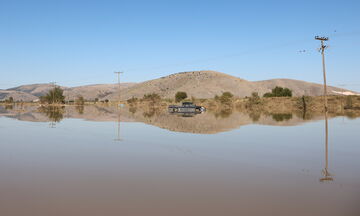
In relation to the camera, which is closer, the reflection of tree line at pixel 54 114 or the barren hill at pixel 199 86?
the reflection of tree line at pixel 54 114

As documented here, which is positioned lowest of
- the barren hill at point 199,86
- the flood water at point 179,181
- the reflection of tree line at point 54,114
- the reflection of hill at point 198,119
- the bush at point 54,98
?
the flood water at point 179,181

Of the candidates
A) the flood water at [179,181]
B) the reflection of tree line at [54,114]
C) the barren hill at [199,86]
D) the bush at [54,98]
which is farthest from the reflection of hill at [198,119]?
the barren hill at [199,86]

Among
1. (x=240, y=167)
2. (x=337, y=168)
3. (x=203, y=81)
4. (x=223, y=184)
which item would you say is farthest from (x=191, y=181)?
(x=203, y=81)

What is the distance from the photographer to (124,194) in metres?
7.19

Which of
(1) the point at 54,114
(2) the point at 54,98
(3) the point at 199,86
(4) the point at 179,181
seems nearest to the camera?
(4) the point at 179,181

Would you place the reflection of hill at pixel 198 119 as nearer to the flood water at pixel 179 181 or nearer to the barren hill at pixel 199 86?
the flood water at pixel 179 181

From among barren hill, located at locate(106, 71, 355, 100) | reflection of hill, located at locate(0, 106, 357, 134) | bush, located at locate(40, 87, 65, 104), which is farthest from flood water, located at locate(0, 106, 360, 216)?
barren hill, located at locate(106, 71, 355, 100)

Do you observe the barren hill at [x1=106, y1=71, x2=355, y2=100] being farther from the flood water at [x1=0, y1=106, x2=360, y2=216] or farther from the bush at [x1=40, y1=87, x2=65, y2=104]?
the flood water at [x1=0, y1=106, x2=360, y2=216]

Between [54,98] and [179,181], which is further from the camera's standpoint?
[54,98]

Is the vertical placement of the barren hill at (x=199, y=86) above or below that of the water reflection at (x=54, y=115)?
above

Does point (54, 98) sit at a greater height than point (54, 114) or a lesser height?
greater

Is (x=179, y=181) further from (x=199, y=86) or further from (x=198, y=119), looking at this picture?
(x=199, y=86)

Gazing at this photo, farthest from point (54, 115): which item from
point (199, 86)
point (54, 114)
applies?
point (199, 86)

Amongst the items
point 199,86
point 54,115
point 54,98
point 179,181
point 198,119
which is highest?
point 199,86
